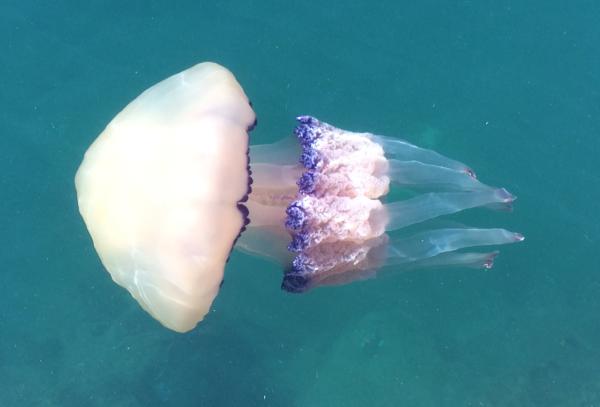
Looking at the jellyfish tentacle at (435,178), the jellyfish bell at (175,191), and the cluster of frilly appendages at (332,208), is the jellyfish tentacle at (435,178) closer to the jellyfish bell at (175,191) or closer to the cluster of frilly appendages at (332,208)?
the cluster of frilly appendages at (332,208)

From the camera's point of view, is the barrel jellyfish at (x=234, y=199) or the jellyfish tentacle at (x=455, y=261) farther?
the jellyfish tentacle at (x=455, y=261)

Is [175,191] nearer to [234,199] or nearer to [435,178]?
[234,199]

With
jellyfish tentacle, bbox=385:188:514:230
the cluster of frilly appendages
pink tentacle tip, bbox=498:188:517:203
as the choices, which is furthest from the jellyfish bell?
pink tentacle tip, bbox=498:188:517:203

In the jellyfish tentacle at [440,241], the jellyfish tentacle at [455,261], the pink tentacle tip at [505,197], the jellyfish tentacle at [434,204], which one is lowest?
the jellyfish tentacle at [455,261]

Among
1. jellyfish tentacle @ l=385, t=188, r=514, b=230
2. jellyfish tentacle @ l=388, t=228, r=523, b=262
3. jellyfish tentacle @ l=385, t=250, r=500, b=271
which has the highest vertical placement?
jellyfish tentacle @ l=385, t=188, r=514, b=230

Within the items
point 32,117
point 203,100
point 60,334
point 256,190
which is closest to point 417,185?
point 256,190

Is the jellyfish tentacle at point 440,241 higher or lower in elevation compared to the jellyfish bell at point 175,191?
lower

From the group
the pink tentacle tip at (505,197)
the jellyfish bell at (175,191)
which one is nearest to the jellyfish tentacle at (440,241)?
the pink tentacle tip at (505,197)

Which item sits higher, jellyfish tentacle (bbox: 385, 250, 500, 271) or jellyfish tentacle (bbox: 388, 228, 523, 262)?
jellyfish tentacle (bbox: 388, 228, 523, 262)

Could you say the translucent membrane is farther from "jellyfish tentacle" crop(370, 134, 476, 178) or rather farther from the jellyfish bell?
the jellyfish bell

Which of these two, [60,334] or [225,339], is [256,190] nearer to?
[225,339]
